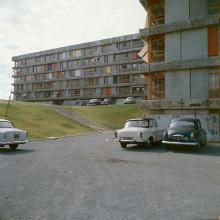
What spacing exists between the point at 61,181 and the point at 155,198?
3085 mm

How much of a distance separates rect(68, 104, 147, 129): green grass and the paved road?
90.0 ft

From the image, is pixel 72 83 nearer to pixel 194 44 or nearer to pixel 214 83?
pixel 194 44

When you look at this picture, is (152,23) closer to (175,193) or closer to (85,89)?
(175,193)

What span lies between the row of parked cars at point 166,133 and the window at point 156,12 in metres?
13.9

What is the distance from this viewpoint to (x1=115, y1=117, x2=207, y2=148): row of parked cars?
54.6 feet

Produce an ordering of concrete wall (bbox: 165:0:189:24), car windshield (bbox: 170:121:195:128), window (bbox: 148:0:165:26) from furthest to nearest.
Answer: window (bbox: 148:0:165:26) → concrete wall (bbox: 165:0:189:24) → car windshield (bbox: 170:121:195:128)

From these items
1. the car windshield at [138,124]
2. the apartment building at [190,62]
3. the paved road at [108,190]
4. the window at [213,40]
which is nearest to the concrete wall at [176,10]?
the apartment building at [190,62]

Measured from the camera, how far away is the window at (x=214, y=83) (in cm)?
2427

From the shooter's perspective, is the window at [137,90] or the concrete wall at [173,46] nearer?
the concrete wall at [173,46]

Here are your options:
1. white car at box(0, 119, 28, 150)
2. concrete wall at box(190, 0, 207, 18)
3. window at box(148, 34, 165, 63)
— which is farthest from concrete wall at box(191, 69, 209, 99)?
white car at box(0, 119, 28, 150)

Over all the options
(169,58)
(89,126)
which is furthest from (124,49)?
(169,58)

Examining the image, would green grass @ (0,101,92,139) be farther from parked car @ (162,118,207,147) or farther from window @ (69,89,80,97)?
window @ (69,89,80,97)

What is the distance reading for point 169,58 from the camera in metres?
26.4

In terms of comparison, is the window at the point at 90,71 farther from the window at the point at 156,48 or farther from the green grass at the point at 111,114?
the window at the point at 156,48
